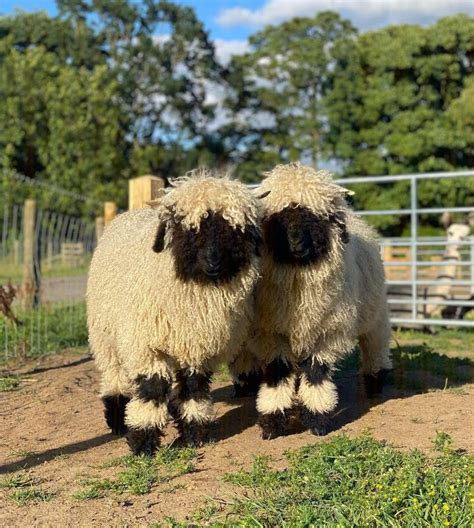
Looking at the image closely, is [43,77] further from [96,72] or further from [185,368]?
[185,368]

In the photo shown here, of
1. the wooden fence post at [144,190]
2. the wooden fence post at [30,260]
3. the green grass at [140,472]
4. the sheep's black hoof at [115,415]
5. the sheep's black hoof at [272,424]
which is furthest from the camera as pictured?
the wooden fence post at [30,260]

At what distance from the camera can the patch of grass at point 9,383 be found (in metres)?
6.90

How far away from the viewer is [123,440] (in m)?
5.53

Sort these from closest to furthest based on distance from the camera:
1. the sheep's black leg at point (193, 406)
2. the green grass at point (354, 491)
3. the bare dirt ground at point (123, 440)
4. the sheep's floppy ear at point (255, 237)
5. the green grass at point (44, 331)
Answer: the green grass at point (354, 491), the bare dirt ground at point (123, 440), the sheep's floppy ear at point (255, 237), the sheep's black leg at point (193, 406), the green grass at point (44, 331)

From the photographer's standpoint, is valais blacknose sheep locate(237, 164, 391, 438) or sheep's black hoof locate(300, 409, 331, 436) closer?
valais blacknose sheep locate(237, 164, 391, 438)

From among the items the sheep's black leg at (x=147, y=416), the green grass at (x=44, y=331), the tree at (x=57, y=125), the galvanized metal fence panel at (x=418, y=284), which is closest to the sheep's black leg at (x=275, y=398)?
the sheep's black leg at (x=147, y=416)

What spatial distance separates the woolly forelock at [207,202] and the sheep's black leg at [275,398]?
1336mm

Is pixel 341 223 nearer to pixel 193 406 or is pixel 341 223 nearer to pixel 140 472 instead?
pixel 193 406

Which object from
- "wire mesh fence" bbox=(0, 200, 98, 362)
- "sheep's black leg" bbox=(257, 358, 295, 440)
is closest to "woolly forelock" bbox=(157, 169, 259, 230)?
"sheep's black leg" bbox=(257, 358, 295, 440)

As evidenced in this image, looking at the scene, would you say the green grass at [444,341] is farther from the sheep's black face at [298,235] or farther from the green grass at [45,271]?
the green grass at [45,271]

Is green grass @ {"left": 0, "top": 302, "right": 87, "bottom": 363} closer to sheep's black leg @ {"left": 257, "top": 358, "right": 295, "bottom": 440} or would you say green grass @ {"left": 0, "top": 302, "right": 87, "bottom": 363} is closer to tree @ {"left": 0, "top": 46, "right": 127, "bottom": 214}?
sheep's black leg @ {"left": 257, "top": 358, "right": 295, "bottom": 440}

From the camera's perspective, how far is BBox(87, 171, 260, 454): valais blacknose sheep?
478 cm

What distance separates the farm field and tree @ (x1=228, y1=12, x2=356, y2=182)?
2840cm

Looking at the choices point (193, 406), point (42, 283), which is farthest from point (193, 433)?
point (42, 283)
